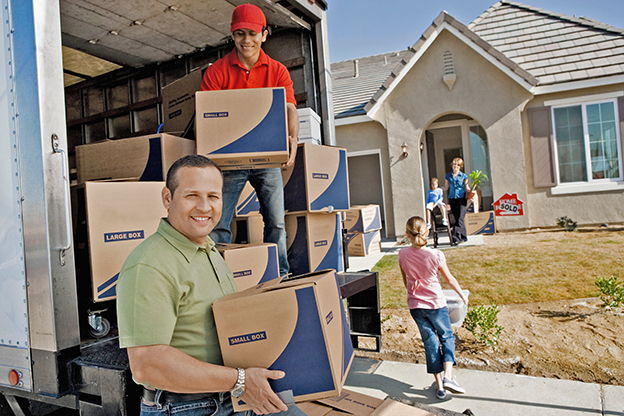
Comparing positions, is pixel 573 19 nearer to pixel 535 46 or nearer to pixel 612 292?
pixel 535 46

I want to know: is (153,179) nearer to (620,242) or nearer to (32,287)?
(32,287)

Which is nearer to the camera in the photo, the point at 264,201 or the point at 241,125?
the point at 241,125

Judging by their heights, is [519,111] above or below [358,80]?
below

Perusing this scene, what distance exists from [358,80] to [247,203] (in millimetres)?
10525

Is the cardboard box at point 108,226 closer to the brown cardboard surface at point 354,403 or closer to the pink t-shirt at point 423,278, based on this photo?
the brown cardboard surface at point 354,403

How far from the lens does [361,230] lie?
8.52 metres

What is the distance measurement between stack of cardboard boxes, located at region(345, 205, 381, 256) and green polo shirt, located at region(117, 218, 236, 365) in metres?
7.01

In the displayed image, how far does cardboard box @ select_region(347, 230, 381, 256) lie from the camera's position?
8.58 meters

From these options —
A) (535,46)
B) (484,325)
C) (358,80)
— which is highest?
(358,80)

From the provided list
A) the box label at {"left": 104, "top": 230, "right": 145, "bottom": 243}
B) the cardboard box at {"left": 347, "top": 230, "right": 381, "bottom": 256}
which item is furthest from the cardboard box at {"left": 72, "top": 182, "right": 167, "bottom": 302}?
the cardboard box at {"left": 347, "top": 230, "right": 381, "bottom": 256}

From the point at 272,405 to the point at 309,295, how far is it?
362 mm

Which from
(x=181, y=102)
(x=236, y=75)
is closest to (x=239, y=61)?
(x=236, y=75)

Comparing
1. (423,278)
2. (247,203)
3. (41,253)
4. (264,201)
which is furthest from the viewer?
(247,203)

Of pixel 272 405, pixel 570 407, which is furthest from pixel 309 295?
pixel 570 407
